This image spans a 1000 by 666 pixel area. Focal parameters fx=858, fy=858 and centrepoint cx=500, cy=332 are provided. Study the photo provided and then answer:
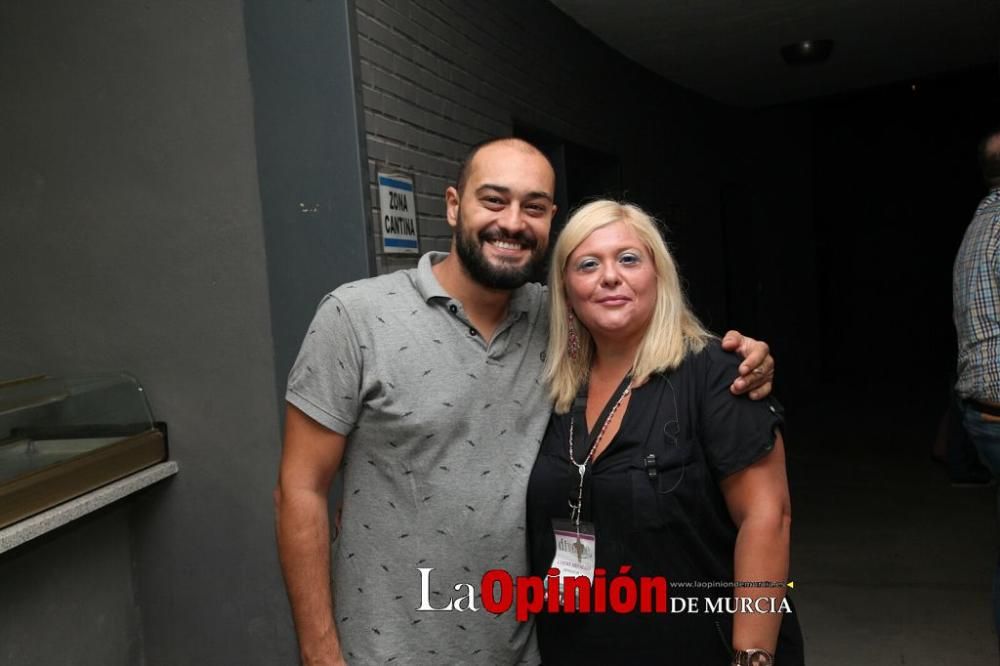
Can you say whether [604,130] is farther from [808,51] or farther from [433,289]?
[433,289]

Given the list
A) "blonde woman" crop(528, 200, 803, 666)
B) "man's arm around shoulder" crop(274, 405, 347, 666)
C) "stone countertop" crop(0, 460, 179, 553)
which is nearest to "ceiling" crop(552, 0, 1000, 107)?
"stone countertop" crop(0, 460, 179, 553)

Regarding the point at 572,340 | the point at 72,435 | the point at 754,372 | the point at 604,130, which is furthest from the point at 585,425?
the point at 604,130

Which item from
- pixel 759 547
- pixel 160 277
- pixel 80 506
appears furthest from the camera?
pixel 160 277

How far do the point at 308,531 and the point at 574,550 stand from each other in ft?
1.88

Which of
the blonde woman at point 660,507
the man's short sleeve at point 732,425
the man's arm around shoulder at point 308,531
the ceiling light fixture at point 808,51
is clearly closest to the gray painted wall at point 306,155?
the man's arm around shoulder at point 308,531

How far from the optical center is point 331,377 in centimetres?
184

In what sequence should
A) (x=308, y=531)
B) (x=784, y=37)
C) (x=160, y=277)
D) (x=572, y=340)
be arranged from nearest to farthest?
(x=308, y=531) < (x=572, y=340) < (x=160, y=277) < (x=784, y=37)

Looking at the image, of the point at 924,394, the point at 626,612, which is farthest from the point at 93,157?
the point at 924,394

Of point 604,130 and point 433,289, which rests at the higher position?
point 604,130

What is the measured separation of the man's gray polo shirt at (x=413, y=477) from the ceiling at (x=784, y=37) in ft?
11.8

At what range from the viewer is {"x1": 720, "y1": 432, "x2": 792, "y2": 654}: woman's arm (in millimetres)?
1746

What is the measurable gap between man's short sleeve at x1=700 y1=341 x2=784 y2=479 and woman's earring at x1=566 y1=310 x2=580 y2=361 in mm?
358

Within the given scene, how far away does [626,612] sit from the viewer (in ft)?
5.83

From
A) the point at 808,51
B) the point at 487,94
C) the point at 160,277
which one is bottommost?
the point at 160,277
